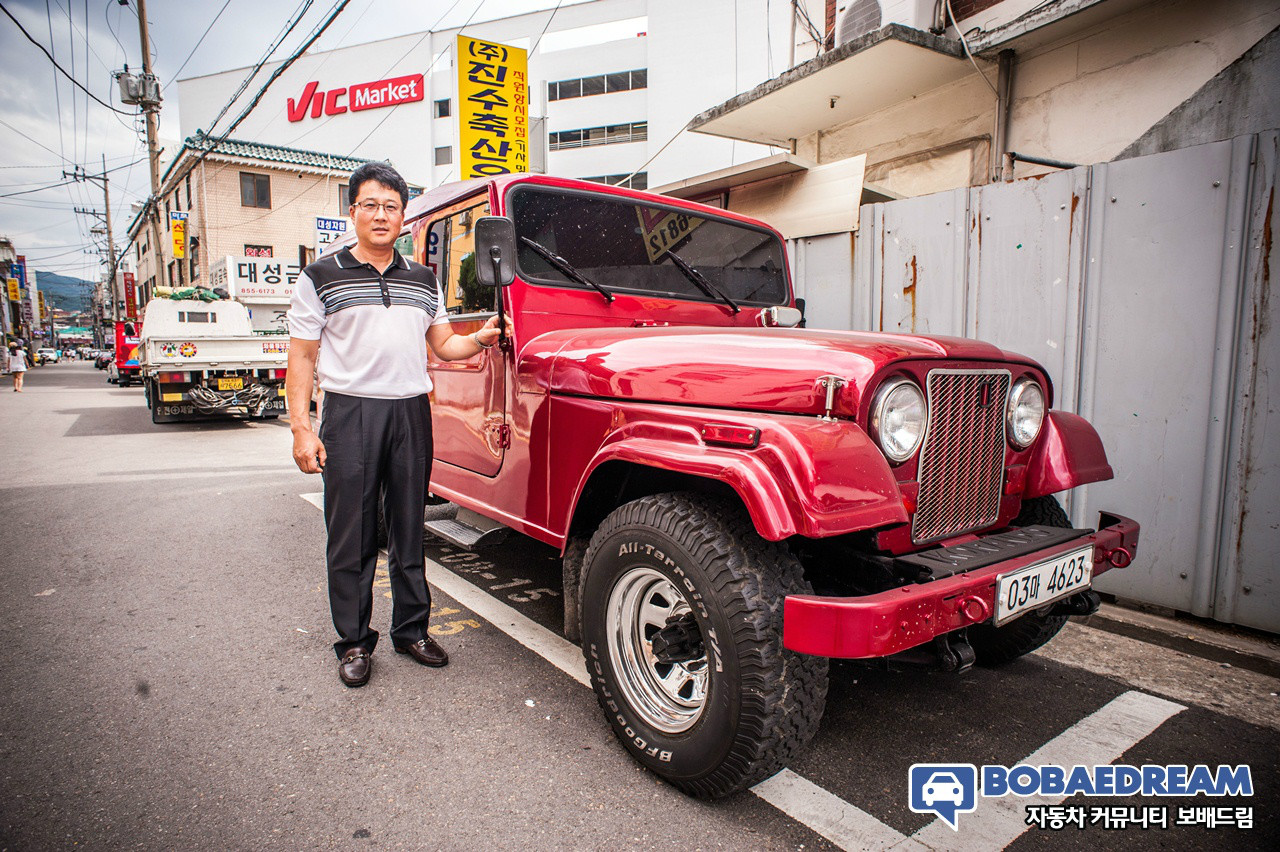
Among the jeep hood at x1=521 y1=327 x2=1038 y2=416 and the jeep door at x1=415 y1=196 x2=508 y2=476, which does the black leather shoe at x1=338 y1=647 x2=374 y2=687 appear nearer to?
the jeep door at x1=415 y1=196 x2=508 y2=476

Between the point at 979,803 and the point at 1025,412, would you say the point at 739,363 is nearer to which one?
the point at 1025,412

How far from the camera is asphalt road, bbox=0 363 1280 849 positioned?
74.2 inches

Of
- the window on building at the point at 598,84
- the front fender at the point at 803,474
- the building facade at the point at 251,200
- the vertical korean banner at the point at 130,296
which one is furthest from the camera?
the vertical korean banner at the point at 130,296

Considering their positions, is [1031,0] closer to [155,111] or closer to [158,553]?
[158,553]

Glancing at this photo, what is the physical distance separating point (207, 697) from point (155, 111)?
2069cm

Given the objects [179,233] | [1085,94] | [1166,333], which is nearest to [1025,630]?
[1166,333]

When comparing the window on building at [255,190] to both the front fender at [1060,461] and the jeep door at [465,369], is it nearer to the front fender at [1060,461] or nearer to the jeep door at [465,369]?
the jeep door at [465,369]

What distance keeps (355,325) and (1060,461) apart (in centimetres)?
266

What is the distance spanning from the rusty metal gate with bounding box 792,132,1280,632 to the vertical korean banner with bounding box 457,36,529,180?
7935 mm

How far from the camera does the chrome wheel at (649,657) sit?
2.10 m

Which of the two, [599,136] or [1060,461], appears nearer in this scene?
[1060,461]

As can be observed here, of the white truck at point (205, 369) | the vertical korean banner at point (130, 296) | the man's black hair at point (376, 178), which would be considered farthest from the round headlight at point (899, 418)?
the vertical korean banner at point (130, 296)

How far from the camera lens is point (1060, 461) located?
2.47 m

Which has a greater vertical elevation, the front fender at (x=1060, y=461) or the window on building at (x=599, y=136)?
the window on building at (x=599, y=136)
